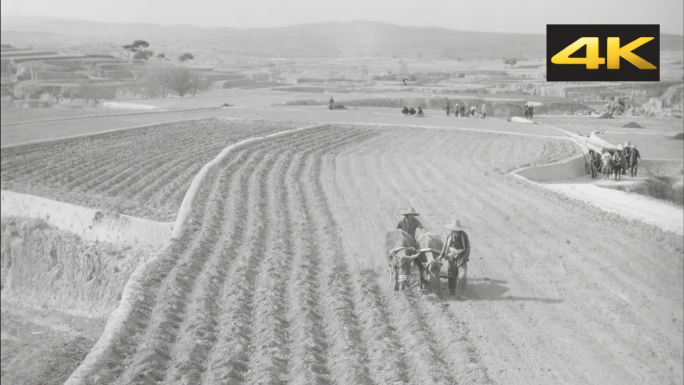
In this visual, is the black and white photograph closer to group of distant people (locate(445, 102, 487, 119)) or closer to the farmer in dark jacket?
the farmer in dark jacket

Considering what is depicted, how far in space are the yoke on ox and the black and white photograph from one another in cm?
4

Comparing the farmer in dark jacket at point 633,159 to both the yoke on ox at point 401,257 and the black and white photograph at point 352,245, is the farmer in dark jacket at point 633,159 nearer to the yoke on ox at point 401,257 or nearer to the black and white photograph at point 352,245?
the black and white photograph at point 352,245

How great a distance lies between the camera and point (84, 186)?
57.2ft

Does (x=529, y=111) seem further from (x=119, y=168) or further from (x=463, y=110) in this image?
(x=119, y=168)

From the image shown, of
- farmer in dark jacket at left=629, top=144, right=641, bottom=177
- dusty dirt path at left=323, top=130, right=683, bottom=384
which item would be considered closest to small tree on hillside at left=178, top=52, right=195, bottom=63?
dusty dirt path at left=323, top=130, right=683, bottom=384

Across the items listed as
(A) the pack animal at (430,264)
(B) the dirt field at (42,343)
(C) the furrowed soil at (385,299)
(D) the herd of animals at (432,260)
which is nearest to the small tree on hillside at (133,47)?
(C) the furrowed soil at (385,299)

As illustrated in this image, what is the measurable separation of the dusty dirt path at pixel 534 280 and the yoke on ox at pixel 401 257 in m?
0.30

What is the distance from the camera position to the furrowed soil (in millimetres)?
8062

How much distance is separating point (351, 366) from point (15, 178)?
13.8 m

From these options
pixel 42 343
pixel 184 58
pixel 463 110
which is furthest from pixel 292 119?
pixel 184 58

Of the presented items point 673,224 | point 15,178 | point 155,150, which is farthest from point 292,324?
point 155,150

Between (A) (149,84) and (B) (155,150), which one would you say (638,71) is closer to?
(B) (155,150)

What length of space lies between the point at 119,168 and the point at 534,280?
13713mm

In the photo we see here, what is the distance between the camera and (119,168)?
20.0 metres
